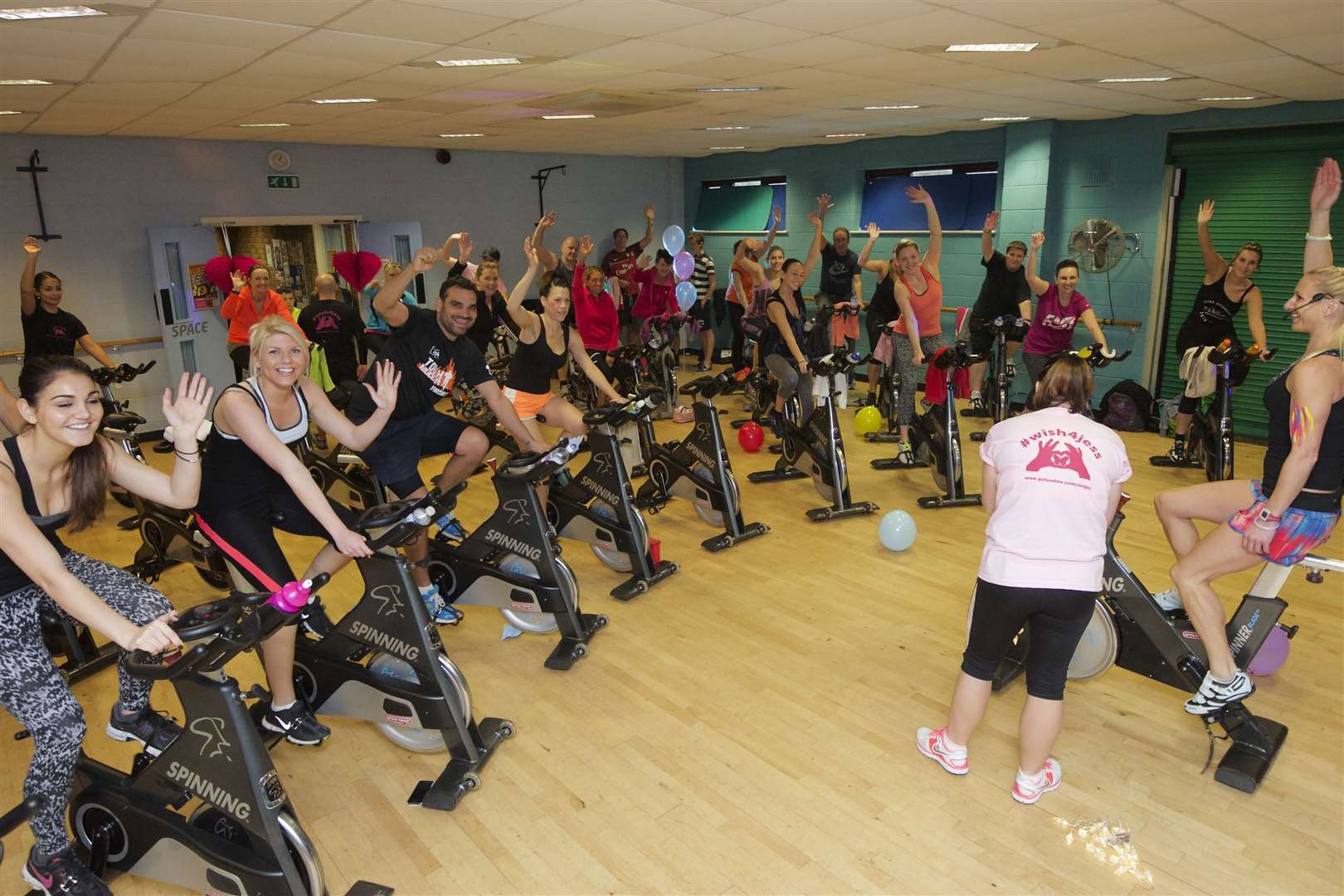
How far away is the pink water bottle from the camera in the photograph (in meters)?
1.93

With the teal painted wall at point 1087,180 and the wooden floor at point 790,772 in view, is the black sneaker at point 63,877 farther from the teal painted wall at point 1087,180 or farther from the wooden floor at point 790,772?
the teal painted wall at point 1087,180

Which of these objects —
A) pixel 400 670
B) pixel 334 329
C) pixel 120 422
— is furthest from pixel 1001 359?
pixel 120 422

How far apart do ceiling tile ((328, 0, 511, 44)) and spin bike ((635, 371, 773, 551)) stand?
1.96 meters

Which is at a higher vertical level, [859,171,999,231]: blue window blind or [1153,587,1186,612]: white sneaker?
[859,171,999,231]: blue window blind

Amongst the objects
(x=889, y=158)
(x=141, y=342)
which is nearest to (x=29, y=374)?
(x=141, y=342)

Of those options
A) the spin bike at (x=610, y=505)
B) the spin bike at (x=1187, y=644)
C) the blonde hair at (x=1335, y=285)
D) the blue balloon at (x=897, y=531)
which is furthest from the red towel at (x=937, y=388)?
the blonde hair at (x=1335, y=285)

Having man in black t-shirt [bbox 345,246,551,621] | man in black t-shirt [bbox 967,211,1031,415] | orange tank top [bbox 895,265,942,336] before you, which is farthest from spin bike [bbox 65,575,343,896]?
man in black t-shirt [bbox 967,211,1031,415]

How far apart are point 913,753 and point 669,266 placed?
668 centimetres

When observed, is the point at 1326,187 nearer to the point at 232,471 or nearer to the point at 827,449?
the point at 827,449

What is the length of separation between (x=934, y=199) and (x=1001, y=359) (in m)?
2.71

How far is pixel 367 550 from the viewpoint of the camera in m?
2.44

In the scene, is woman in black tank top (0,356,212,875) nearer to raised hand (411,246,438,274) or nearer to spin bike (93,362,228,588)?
raised hand (411,246,438,274)

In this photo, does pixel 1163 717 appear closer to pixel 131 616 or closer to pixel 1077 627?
pixel 1077 627

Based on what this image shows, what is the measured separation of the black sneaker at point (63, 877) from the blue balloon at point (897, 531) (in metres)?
3.46
